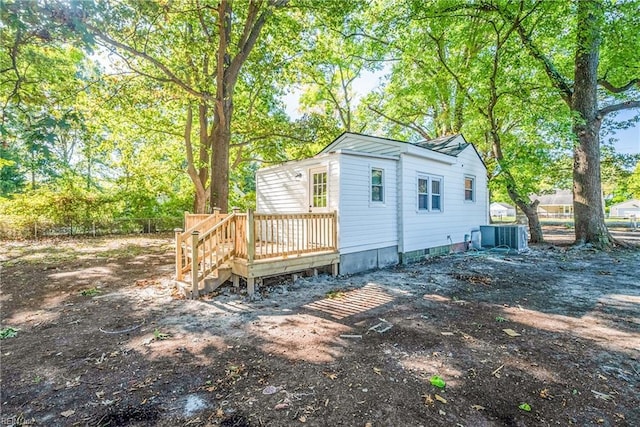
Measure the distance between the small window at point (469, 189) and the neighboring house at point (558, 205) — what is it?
4028 centimetres

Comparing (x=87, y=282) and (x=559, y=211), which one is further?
(x=559, y=211)

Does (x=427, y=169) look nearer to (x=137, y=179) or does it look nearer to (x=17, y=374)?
(x=17, y=374)

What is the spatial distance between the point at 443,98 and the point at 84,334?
18.4m

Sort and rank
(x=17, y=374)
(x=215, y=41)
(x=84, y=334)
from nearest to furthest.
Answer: (x=17, y=374), (x=84, y=334), (x=215, y=41)

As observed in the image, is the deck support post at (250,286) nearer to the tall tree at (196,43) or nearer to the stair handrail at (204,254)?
the stair handrail at (204,254)

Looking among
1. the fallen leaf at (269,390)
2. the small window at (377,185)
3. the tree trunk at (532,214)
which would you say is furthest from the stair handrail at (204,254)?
the tree trunk at (532,214)

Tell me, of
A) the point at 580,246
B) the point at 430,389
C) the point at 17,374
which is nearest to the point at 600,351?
the point at 430,389

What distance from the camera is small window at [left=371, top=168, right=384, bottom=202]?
27.2ft

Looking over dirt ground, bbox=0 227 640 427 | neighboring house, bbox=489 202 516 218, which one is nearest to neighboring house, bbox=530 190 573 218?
neighboring house, bbox=489 202 516 218

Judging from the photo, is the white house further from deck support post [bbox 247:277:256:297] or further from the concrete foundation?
deck support post [bbox 247:277:256:297]

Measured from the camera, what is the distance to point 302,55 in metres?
12.9

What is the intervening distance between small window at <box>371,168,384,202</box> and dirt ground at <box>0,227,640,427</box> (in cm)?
247

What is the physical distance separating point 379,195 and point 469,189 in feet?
18.9

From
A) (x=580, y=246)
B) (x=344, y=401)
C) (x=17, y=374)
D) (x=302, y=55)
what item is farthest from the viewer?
(x=302, y=55)
